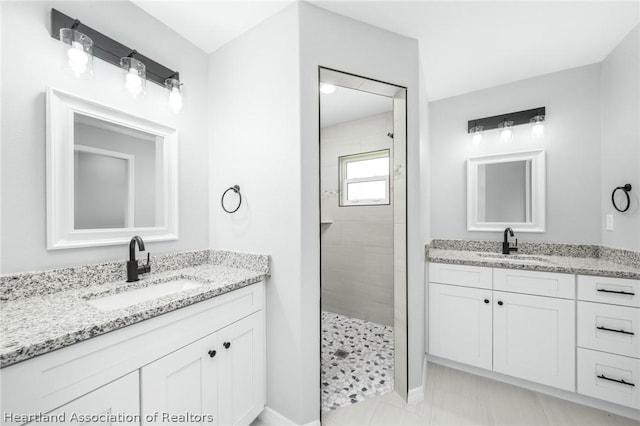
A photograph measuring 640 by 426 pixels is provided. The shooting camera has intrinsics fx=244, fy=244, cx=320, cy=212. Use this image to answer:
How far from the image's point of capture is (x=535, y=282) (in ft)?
5.81

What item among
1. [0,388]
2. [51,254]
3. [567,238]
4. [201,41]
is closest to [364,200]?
[567,238]

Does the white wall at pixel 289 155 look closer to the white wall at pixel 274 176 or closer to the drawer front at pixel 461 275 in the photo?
the white wall at pixel 274 176

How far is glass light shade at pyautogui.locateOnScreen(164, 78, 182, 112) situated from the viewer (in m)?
1.52

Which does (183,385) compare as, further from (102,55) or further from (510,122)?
(510,122)

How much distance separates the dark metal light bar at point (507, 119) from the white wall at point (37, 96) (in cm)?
268

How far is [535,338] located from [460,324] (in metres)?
0.47

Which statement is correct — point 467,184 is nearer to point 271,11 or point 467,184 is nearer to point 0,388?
point 271,11

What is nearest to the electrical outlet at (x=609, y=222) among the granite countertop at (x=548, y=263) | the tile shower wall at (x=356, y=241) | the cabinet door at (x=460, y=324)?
the granite countertop at (x=548, y=263)

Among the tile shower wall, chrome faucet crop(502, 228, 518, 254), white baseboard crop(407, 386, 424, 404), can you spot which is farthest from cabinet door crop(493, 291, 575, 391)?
the tile shower wall

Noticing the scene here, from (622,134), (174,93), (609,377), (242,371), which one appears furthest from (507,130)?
(242,371)

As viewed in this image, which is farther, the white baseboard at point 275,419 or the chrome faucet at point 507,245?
the chrome faucet at point 507,245

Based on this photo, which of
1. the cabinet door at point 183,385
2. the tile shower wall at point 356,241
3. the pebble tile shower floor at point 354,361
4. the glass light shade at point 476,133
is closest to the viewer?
the cabinet door at point 183,385

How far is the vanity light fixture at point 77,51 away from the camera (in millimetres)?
1104

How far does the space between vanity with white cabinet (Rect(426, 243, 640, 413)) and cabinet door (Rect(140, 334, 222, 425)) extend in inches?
69.9
